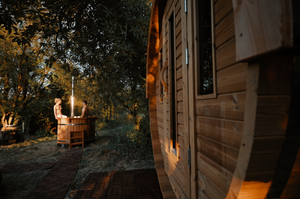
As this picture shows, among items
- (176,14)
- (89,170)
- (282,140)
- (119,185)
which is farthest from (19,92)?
(282,140)

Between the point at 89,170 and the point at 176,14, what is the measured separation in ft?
14.3

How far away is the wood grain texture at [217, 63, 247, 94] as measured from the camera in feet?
3.25

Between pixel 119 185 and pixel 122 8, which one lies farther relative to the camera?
pixel 122 8

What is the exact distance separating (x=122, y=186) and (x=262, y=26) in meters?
3.74

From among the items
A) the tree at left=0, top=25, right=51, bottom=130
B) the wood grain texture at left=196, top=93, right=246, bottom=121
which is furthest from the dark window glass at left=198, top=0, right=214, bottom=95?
the tree at left=0, top=25, right=51, bottom=130

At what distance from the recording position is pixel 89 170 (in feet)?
15.8

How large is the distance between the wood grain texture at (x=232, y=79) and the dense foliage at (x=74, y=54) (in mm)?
3339

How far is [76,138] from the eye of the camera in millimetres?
7508

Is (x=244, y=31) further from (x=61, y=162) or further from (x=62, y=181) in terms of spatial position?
(x=61, y=162)

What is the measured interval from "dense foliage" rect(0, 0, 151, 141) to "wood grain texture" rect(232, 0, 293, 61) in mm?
3599

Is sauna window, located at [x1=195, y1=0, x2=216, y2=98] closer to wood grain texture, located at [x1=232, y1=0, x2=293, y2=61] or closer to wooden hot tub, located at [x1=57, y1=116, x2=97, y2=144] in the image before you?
wood grain texture, located at [x1=232, y1=0, x2=293, y2=61]

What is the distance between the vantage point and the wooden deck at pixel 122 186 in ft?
10.6

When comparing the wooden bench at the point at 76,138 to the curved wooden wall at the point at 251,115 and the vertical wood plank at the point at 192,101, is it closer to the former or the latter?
the vertical wood plank at the point at 192,101

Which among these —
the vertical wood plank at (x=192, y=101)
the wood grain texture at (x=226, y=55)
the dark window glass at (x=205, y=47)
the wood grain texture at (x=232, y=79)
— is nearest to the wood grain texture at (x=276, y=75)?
the wood grain texture at (x=232, y=79)
